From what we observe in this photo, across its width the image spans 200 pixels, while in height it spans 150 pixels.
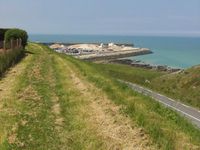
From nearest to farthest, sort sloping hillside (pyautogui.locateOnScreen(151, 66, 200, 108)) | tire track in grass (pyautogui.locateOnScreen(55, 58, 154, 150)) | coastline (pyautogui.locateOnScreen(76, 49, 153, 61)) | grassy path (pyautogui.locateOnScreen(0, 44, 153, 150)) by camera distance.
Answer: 1. tire track in grass (pyautogui.locateOnScreen(55, 58, 154, 150))
2. grassy path (pyautogui.locateOnScreen(0, 44, 153, 150))
3. sloping hillside (pyautogui.locateOnScreen(151, 66, 200, 108))
4. coastline (pyautogui.locateOnScreen(76, 49, 153, 61))

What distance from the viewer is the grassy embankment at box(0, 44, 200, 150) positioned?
1072 cm

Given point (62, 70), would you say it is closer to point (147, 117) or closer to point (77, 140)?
point (147, 117)

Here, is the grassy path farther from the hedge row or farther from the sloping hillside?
the sloping hillside

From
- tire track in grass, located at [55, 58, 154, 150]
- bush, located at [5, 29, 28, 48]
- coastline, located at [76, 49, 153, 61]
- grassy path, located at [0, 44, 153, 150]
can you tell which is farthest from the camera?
coastline, located at [76, 49, 153, 61]

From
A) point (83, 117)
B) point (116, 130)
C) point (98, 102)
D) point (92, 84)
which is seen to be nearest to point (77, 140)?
point (116, 130)

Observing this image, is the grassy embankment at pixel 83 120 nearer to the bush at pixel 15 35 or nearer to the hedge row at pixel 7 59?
the hedge row at pixel 7 59

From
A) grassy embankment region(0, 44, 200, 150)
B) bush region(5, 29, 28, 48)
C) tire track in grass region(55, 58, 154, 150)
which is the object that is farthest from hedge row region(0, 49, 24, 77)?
bush region(5, 29, 28, 48)

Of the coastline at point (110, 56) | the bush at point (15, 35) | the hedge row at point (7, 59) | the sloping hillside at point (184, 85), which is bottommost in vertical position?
the coastline at point (110, 56)

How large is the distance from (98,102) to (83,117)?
220 centimetres

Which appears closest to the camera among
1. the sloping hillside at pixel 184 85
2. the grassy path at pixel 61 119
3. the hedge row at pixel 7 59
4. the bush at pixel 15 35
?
the grassy path at pixel 61 119

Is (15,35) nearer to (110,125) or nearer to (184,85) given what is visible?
(184,85)

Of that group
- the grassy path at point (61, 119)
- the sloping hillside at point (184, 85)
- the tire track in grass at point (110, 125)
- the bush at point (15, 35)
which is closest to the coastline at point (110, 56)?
the sloping hillside at point (184, 85)

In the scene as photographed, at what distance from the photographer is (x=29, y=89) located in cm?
1730

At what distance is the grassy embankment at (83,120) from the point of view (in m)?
10.7
